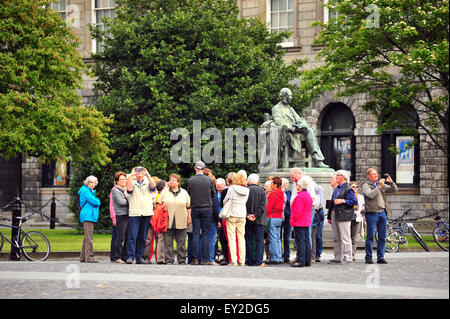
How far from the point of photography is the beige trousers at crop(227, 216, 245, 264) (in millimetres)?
14898

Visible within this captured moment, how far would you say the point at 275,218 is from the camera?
1559cm

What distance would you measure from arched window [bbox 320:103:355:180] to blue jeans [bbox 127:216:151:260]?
1786cm

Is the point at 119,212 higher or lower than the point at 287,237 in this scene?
higher

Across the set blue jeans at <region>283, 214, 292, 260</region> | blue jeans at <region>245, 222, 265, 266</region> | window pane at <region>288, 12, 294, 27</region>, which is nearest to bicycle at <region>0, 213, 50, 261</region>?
blue jeans at <region>245, 222, 265, 266</region>

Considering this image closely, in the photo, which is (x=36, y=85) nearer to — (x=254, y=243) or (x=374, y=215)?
(x=254, y=243)

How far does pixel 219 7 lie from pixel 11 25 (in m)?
8.68

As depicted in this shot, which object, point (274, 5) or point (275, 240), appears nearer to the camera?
point (275, 240)

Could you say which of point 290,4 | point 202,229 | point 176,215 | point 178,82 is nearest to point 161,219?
point 176,215

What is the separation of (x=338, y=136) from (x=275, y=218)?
17.4 metres

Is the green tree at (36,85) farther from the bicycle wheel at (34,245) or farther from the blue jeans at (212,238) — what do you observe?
the blue jeans at (212,238)

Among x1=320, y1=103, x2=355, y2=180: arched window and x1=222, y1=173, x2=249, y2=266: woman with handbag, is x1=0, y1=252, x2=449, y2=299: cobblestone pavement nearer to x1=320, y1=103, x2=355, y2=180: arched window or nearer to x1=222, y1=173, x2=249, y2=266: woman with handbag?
x1=222, y1=173, x2=249, y2=266: woman with handbag

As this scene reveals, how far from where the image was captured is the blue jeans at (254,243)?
1494cm

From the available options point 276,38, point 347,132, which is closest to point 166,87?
point 276,38

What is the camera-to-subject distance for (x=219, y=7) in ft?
93.8
